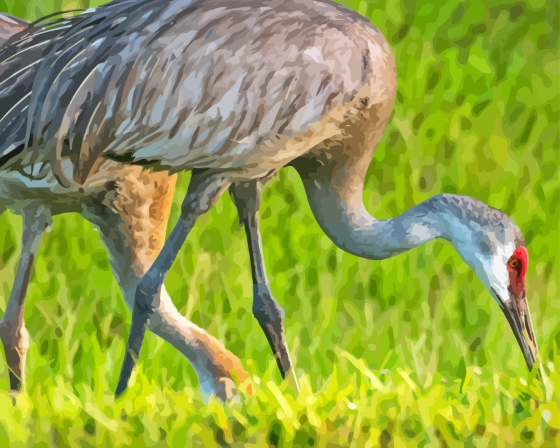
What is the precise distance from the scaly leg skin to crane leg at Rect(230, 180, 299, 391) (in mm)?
211

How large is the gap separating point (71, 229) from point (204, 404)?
7.56 feet

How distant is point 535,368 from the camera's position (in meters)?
4.43

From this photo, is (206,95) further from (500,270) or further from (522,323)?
(522,323)

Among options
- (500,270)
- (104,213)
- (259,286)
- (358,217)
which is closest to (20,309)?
(104,213)

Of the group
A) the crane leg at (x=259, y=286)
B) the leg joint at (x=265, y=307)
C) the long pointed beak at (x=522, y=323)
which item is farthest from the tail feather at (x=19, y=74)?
the long pointed beak at (x=522, y=323)

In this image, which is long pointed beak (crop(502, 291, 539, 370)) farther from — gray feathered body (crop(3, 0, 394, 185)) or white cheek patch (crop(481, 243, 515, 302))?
gray feathered body (crop(3, 0, 394, 185))

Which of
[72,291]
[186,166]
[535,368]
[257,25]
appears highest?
[257,25]

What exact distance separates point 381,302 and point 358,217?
104cm

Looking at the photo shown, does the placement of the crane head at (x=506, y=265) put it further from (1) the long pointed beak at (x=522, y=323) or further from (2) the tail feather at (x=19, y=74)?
(2) the tail feather at (x=19, y=74)

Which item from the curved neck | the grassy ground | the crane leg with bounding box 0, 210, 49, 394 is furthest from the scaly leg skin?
the curved neck

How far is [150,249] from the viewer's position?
193 inches

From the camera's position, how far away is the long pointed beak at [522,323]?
15.2ft

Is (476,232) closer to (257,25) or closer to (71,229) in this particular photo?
(257,25)

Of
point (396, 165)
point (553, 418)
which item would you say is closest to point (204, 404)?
point (553, 418)
